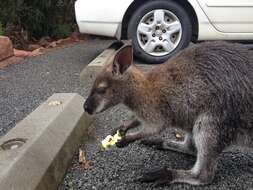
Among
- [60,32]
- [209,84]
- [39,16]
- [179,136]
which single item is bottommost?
[60,32]

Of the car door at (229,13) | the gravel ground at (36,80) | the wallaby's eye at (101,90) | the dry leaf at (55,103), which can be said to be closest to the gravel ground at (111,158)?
the gravel ground at (36,80)

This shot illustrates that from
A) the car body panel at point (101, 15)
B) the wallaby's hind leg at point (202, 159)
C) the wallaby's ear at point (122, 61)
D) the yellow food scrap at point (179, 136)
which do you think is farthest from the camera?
the car body panel at point (101, 15)

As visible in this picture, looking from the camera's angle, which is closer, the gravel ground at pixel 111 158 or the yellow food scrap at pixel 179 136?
the gravel ground at pixel 111 158

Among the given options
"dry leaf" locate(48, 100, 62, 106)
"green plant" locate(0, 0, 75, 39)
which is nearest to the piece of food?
"dry leaf" locate(48, 100, 62, 106)

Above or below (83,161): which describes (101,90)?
above

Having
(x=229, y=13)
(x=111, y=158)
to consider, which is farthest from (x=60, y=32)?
(x=111, y=158)

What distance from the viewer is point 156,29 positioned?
6.93 meters

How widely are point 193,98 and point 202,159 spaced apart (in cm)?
40

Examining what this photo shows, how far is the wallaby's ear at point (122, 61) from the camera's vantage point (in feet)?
11.1

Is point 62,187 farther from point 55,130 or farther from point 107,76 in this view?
point 107,76

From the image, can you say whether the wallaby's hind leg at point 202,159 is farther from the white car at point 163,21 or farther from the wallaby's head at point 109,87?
the white car at point 163,21

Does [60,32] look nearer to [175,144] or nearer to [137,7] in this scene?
[137,7]

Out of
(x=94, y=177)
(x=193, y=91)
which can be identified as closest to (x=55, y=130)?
(x=94, y=177)

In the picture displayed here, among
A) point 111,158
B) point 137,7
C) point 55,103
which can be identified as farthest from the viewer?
point 137,7
